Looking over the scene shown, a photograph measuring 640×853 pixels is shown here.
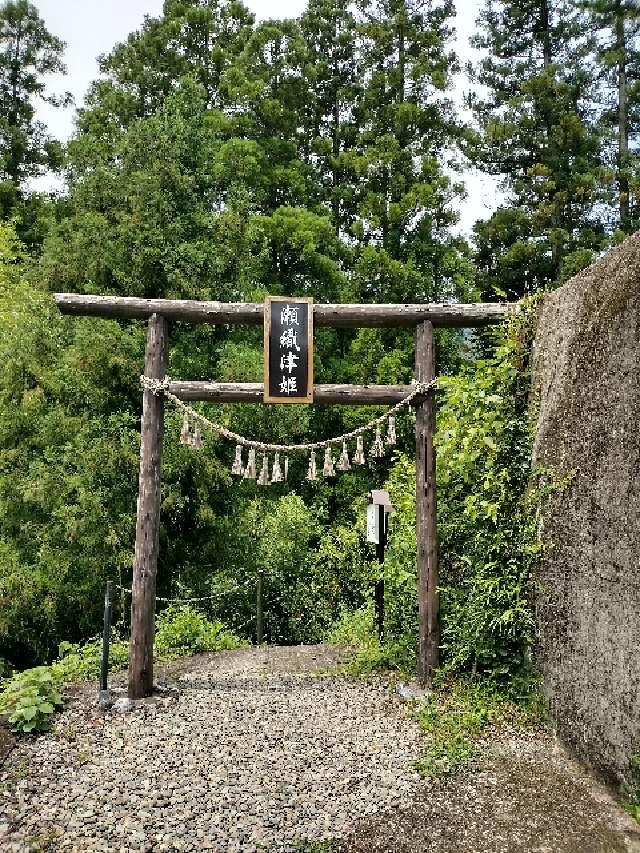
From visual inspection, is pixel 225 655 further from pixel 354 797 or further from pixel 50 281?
pixel 50 281

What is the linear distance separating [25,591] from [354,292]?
8.59 m

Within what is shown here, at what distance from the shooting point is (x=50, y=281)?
10.9m

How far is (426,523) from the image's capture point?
6.40 m

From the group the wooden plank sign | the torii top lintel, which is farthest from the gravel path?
the torii top lintel

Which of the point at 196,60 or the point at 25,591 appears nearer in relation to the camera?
the point at 25,591

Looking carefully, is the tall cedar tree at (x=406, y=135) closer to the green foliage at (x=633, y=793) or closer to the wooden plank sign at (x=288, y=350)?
the wooden plank sign at (x=288, y=350)

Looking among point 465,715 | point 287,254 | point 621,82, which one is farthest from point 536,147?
point 465,715

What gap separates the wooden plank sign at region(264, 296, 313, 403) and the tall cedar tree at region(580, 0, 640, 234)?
32.7ft

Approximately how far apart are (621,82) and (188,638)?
47.1ft

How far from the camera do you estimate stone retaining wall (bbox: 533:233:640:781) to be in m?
4.15

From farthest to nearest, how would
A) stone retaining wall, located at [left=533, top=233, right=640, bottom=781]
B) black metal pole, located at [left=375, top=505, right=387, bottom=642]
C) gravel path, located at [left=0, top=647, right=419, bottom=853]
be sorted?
1. black metal pole, located at [left=375, top=505, right=387, bottom=642]
2. stone retaining wall, located at [left=533, top=233, right=640, bottom=781]
3. gravel path, located at [left=0, top=647, right=419, bottom=853]

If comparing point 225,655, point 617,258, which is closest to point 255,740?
point 225,655

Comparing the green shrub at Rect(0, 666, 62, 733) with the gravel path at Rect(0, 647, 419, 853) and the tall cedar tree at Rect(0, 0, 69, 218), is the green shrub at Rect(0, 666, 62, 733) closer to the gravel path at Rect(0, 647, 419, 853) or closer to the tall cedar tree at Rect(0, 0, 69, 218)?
the gravel path at Rect(0, 647, 419, 853)

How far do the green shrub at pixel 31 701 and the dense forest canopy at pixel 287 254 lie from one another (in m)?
3.19
